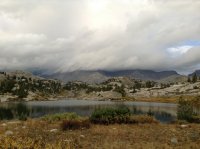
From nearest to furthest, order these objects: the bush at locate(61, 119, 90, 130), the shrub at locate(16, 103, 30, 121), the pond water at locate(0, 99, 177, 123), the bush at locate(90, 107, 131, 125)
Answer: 1. the bush at locate(61, 119, 90, 130)
2. the bush at locate(90, 107, 131, 125)
3. the shrub at locate(16, 103, 30, 121)
4. the pond water at locate(0, 99, 177, 123)

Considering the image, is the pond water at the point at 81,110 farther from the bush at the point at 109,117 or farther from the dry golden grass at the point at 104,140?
the dry golden grass at the point at 104,140

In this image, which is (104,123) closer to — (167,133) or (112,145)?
(167,133)

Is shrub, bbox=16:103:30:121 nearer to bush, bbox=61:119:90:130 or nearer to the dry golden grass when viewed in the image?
bush, bbox=61:119:90:130

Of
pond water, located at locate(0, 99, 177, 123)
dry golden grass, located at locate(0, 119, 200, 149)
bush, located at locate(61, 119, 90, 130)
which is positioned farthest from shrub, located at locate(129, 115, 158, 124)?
pond water, located at locate(0, 99, 177, 123)

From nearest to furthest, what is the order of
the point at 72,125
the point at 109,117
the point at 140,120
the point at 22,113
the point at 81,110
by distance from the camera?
the point at 72,125 < the point at 109,117 < the point at 140,120 < the point at 22,113 < the point at 81,110

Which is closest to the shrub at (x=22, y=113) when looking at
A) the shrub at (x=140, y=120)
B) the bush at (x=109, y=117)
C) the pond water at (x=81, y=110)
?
the pond water at (x=81, y=110)

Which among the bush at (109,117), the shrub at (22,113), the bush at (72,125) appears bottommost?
the shrub at (22,113)

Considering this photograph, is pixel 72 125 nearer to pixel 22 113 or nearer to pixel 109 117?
pixel 109 117

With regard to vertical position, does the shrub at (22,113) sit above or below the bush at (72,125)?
below

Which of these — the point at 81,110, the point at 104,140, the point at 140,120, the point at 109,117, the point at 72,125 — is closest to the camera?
the point at 104,140

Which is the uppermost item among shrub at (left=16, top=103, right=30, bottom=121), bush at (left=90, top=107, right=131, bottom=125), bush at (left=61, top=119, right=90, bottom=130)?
bush at (left=90, top=107, right=131, bottom=125)

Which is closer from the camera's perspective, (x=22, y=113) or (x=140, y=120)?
(x=140, y=120)

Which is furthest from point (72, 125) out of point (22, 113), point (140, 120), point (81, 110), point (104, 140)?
point (81, 110)

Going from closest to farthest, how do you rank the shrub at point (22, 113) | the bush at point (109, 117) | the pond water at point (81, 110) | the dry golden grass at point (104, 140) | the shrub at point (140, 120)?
the dry golden grass at point (104, 140), the bush at point (109, 117), the shrub at point (140, 120), the shrub at point (22, 113), the pond water at point (81, 110)
